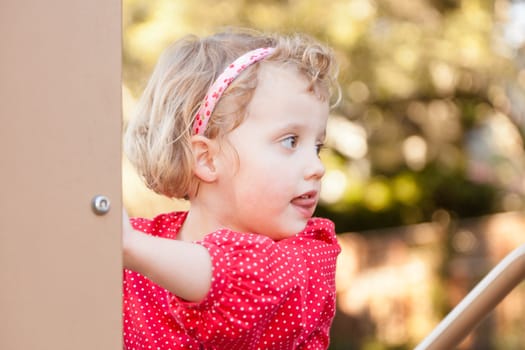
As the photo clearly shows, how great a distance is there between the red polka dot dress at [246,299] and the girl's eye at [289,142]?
16 centimetres

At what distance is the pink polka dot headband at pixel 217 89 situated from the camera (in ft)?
5.78

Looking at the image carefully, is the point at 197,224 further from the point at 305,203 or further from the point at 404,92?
the point at 404,92

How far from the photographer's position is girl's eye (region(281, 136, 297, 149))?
1.73 metres

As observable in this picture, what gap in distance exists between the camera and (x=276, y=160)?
67.7 inches

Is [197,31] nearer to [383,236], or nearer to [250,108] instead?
[383,236]

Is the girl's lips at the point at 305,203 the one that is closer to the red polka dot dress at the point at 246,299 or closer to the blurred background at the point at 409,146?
the red polka dot dress at the point at 246,299

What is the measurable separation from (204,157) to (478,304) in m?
0.79

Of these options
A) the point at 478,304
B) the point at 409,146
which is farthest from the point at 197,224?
the point at 409,146

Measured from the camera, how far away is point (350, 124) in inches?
371
